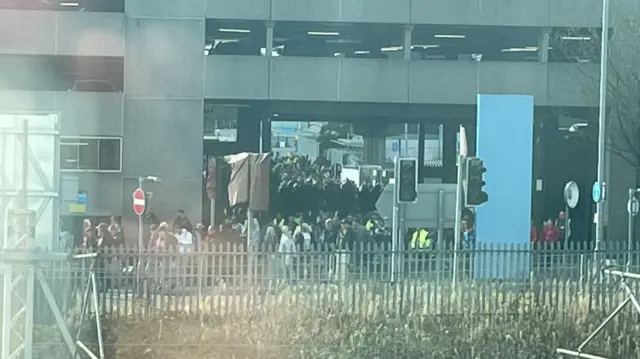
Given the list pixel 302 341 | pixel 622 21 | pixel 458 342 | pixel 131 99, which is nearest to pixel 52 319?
pixel 302 341

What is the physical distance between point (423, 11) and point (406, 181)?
19.6 meters

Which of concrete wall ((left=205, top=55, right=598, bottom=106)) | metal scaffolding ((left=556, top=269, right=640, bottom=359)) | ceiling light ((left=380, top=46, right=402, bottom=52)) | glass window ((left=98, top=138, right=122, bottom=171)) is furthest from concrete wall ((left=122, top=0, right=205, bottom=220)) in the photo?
metal scaffolding ((left=556, top=269, right=640, bottom=359))

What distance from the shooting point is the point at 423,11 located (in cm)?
3791

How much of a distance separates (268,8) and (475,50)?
26.4ft

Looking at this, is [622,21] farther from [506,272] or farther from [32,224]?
[32,224]

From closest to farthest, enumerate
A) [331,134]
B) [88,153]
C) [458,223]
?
[458,223]
[88,153]
[331,134]

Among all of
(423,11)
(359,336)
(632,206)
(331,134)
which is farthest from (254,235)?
(423,11)

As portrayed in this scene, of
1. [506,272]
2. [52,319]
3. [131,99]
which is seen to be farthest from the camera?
[131,99]

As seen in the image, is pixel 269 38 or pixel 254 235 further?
pixel 269 38

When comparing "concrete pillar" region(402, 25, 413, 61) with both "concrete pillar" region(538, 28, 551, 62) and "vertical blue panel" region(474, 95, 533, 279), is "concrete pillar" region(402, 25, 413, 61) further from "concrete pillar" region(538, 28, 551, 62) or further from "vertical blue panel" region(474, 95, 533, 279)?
"vertical blue panel" region(474, 95, 533, 279)

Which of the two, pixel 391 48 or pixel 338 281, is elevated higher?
pixel 391 48

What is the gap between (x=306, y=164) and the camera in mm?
38281

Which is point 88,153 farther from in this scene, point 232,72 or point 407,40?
point 407,40

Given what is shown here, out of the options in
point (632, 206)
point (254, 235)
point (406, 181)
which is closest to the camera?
point (406, 181)
